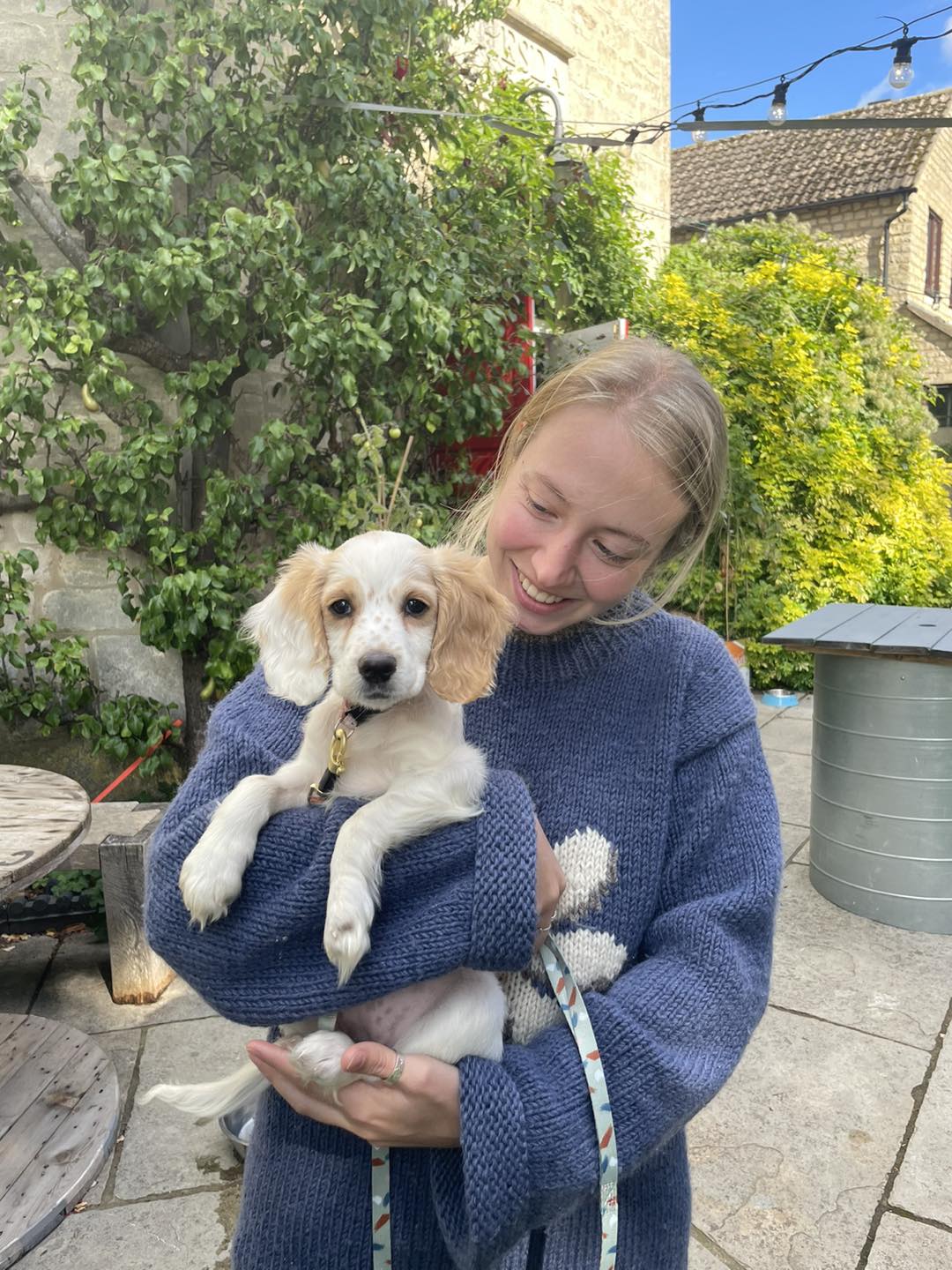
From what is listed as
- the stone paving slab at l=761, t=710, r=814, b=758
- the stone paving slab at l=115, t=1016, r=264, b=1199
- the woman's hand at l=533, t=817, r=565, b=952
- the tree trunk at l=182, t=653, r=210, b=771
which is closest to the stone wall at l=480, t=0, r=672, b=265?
the stone paving slab at l=761, t=710, r=814, b=758

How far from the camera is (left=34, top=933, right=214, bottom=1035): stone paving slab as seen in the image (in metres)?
3.27

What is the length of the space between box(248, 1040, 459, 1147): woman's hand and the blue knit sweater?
35mm

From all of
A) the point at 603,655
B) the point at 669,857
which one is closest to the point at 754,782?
the point at 669,857

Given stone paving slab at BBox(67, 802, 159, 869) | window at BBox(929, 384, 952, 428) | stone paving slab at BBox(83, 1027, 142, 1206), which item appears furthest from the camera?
window at BBox(929, 384, 952, 428)

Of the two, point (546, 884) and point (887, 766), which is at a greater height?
point (546, 884)

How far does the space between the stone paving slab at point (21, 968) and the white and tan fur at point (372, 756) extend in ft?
7.98

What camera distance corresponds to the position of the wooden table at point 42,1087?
2.28 meters

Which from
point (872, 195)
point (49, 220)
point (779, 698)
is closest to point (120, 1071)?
point (49, 220)

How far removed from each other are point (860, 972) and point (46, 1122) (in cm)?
294

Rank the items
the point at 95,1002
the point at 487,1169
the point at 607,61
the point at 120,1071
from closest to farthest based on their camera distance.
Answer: the point at 487,1169
the point at 120,1071
the point at 95,1002
the point at 607,61

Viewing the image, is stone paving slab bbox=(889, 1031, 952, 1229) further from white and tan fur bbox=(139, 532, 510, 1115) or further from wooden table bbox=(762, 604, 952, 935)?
white and tan fur bbox=(139, 532, 510, 1115)

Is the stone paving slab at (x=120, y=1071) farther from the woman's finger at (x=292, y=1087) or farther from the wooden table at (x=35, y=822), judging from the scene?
the woman's finger at (x=292, y=1087)

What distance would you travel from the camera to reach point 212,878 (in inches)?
43.2

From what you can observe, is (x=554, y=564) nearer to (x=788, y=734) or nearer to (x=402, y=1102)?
(x=402, y=1102)
